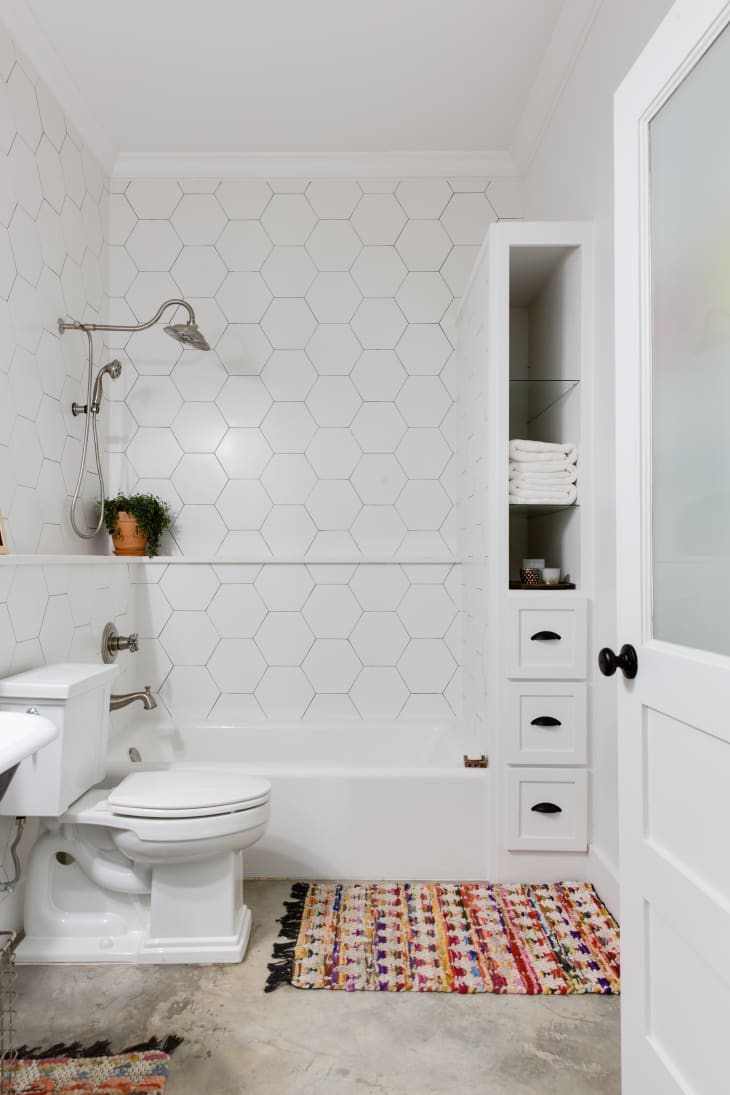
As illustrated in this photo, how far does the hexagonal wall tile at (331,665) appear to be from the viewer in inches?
121

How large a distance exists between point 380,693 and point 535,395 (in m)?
1.34

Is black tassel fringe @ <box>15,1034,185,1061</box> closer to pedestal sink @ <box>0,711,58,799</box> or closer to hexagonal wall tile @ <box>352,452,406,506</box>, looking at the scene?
pedestal sink @ <box>0,711,58,799</box>

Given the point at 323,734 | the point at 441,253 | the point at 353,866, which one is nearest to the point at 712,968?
the point at 353,866

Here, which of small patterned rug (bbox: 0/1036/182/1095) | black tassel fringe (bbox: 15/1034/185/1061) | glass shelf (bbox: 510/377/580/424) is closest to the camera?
small patterned rug (bbox: 0/1036/182/1095)

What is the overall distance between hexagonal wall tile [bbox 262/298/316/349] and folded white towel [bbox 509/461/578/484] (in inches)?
49.8

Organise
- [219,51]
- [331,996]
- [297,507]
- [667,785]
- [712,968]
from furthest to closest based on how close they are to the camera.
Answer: [297,507], [219,51], [331,996], [667,785], [712,968]

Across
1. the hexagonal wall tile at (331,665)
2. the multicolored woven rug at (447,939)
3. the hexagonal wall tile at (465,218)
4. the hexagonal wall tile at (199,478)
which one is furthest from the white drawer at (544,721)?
the hexagonal wall tile at (465,218)

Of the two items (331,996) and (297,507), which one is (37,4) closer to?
(297,507)

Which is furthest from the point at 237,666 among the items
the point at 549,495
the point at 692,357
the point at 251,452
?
the point at 692,357

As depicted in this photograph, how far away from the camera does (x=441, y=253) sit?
3.14 meters

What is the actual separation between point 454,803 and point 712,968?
1.36 metres

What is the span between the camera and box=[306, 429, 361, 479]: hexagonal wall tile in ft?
10.2

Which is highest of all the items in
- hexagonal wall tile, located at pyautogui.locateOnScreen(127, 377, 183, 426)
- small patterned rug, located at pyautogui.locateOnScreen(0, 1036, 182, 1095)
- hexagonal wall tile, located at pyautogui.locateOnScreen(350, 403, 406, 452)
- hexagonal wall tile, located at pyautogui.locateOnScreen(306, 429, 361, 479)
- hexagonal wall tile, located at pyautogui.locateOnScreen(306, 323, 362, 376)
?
hexagonal wall tile, located at pyautogui.locateOnScreen(306, 323, 362, 376)

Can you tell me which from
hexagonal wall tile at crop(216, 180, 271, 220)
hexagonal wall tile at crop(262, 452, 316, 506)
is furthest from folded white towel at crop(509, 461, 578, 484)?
hexagonal wall tile at crop(216, 180, 271, 220)
